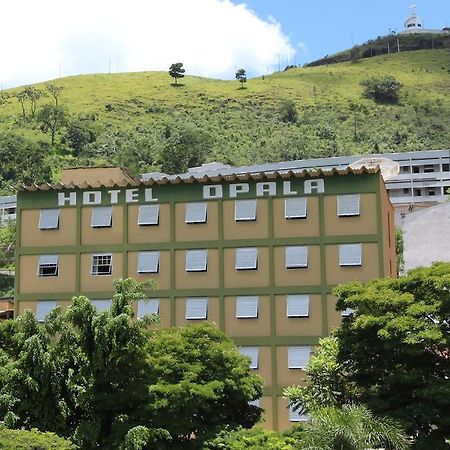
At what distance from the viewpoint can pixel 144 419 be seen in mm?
35312

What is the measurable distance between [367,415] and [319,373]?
9273 millimetres

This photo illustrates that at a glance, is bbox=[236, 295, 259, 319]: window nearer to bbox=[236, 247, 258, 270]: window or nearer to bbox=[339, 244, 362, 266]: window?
bbox=[236, 247, 258, 270]: window

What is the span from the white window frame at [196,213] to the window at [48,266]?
842cm

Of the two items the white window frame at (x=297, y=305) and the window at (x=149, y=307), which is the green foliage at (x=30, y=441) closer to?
the window at (x=149, y=307)

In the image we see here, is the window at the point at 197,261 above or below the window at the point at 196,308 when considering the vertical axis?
above

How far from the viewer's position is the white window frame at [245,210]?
49250 millimetres

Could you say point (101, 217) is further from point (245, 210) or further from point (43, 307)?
point (245, 210)

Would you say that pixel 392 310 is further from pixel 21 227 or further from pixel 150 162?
pixel 150 162

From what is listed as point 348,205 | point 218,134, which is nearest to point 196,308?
point 348,205


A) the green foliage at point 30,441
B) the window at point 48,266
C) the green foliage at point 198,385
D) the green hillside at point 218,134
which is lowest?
the green foliage at point 30,441

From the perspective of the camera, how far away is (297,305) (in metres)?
47.7

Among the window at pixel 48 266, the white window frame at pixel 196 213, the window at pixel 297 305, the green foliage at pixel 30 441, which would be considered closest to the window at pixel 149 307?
the white window frame at pixel 196 213

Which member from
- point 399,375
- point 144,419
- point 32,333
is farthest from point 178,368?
point 399,375

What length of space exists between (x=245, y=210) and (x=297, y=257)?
13.7 ft
